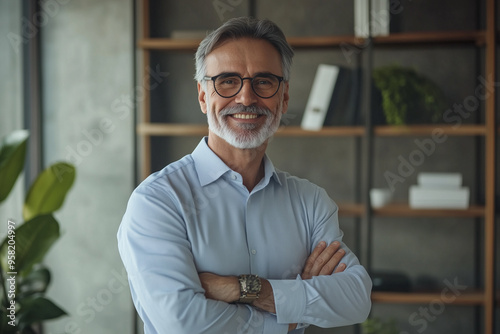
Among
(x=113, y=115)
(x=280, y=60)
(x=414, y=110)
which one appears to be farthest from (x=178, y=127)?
(x=280, y=60)

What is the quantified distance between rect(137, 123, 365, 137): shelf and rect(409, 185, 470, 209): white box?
44 cm

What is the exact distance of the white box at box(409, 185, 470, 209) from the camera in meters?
2.95

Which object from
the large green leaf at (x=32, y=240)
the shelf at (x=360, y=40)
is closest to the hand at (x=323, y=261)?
the large green leaf at (x=32, y=240)

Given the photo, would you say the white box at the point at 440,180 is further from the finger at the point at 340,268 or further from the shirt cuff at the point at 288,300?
the shirt cuff at the point at 288,300

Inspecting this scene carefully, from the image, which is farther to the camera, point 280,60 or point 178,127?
point 178,127

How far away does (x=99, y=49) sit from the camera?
3258 millimetres

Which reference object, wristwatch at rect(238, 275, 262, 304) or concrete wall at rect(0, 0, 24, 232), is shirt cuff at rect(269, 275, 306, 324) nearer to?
wristwatch at rect(238, 275, 262, 304)

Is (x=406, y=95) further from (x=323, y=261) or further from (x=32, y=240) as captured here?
(x=32, y=240)

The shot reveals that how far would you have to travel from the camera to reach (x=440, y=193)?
2.97 m

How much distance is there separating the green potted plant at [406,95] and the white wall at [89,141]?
1424 mm

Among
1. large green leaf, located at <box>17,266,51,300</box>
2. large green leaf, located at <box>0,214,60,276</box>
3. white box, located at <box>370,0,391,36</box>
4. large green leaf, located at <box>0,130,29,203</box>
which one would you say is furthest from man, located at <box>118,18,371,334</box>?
white box, located at <box>370,0,391,36</box>

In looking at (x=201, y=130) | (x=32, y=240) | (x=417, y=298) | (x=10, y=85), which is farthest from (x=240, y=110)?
(x=10, y=85)

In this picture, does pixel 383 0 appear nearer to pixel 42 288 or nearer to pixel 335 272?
pixel 335 272

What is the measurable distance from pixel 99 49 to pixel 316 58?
1251mm
